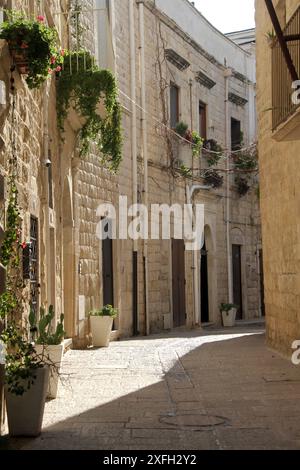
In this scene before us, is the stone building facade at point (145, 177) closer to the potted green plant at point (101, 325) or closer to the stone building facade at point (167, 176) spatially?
the stone building facade at point (167, 176)

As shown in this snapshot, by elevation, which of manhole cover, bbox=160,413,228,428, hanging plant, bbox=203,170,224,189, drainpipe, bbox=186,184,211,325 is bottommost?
manhole cover, bbox=160,413,228,428

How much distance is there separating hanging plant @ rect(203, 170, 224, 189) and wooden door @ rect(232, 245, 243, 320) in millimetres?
2497

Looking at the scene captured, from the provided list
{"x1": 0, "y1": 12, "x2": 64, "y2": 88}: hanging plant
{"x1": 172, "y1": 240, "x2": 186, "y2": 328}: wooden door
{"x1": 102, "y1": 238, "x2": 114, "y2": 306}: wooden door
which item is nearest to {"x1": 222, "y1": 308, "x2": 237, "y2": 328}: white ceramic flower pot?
{"x1": 172, "y1": 240, "x2": 186, "y2": 328}: wooden door

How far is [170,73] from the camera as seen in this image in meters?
17.6

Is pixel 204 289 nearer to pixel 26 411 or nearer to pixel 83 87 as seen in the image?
pixel 83 87

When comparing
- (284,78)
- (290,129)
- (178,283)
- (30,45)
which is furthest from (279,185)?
(178,283)

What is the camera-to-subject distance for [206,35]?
20.3 meters

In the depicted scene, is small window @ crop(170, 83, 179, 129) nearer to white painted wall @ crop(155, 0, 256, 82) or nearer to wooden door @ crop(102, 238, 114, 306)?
white painted wall @ crop(155, 0, 256, 82)

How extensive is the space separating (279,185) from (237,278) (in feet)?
36.8

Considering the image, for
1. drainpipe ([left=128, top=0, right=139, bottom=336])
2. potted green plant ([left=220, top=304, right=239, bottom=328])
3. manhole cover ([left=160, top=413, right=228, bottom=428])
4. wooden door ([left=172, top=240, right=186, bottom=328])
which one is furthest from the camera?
potted green plant ([left=220, top=304, right=239, bottom=328])

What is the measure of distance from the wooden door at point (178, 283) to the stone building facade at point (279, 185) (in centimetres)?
585

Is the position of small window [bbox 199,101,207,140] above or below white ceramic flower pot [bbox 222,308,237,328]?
above

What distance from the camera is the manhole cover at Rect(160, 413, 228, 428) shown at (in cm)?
571

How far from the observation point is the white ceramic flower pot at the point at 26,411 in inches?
206
